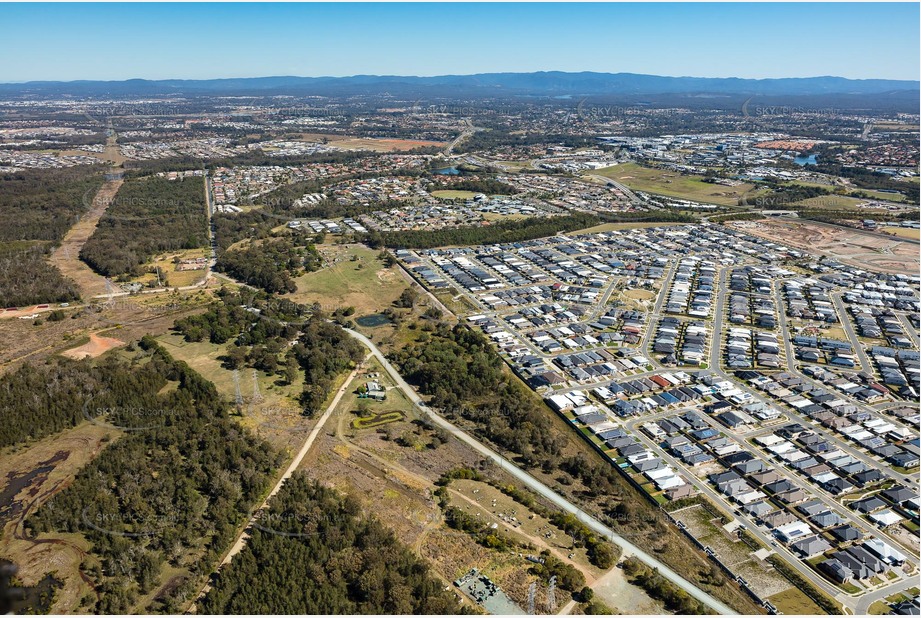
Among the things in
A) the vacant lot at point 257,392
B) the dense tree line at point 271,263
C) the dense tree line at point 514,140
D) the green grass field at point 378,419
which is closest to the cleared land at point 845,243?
the green grass field at point 378,419

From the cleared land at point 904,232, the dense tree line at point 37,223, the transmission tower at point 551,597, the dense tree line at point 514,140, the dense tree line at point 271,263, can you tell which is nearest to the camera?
the transmission tower at point 551,597

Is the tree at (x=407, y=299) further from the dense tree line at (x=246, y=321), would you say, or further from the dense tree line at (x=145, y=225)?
the dense tree line at (x=145, y=225)

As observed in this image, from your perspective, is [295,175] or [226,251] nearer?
[226,251]

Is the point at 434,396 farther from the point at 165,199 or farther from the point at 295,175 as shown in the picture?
the point at 295,175

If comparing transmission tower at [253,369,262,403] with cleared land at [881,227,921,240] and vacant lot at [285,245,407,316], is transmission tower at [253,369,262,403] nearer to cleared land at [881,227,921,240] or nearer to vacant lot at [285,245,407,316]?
vacant lot at [285,245,407,316]

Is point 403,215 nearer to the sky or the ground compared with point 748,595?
nearer to the sky

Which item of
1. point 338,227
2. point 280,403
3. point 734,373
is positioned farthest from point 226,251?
point 734,373

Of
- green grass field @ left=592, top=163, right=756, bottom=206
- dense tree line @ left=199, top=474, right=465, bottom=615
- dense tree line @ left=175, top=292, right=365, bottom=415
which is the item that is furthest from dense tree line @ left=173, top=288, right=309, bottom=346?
green grass field @ left=592, top=163, right=756, bottom=206
